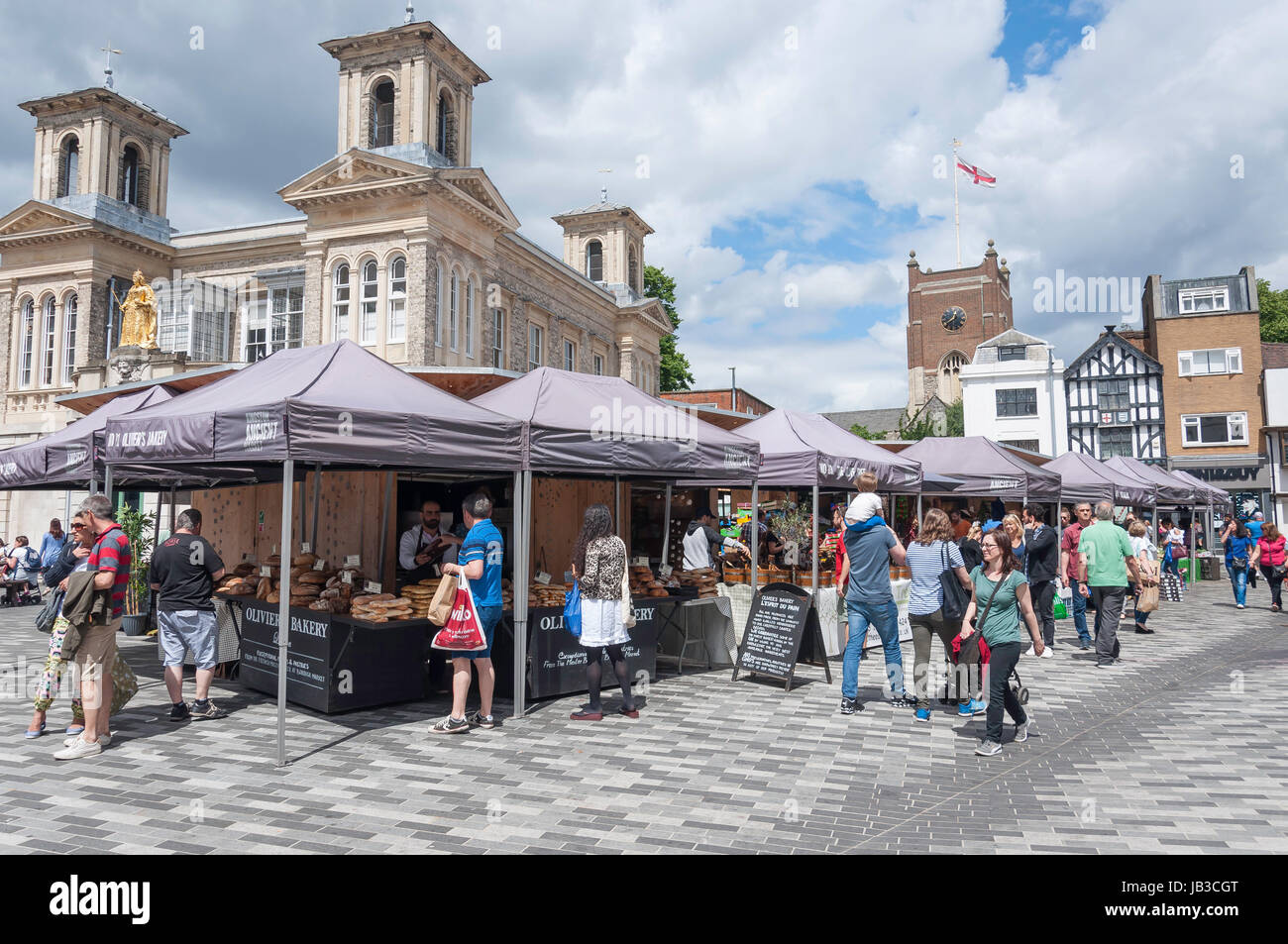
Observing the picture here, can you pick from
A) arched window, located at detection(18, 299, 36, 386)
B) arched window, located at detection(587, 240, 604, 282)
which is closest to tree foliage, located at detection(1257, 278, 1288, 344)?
arched window, located at detection(587, 240, 604, 282)

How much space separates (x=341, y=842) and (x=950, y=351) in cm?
7530

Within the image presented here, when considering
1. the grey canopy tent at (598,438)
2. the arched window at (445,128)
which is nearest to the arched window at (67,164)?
the arched window at (445,128)

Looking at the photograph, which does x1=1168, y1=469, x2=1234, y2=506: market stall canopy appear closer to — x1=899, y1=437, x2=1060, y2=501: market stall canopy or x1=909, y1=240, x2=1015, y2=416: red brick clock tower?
x1=899, y1=437, x2=1060, y2=501: market stall canopy

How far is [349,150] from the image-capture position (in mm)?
23672

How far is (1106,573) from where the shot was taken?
34.8 feet

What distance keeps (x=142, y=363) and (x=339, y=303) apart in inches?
249

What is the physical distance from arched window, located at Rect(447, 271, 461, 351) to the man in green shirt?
18836 millimetres

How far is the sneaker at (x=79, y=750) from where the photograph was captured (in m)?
6.19

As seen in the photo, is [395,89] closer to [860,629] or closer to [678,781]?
[860,629]

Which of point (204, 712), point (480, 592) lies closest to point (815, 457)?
point (480, 592)

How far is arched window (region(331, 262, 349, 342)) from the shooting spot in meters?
24.5
